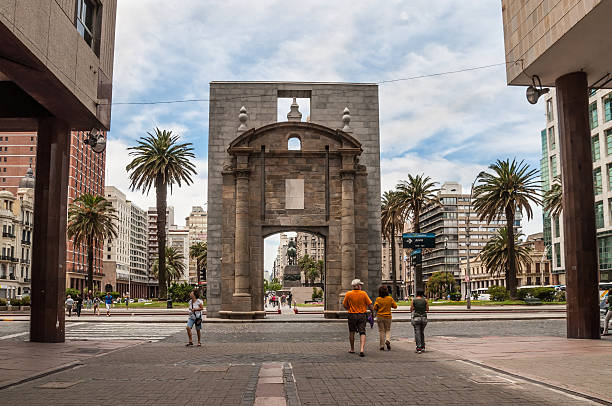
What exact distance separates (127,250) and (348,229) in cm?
15375

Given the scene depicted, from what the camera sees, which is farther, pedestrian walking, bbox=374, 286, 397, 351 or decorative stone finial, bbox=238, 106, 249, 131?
decorative stone finial, bbox=238, 106, 249, 131

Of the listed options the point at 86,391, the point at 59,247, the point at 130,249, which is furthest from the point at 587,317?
the point at 130,249

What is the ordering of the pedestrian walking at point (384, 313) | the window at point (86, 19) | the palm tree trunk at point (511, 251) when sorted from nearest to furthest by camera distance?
the pedestrian walking at point (384, 313) < the window at point (86, 19) < the palm tree trunk at point (511, 251)

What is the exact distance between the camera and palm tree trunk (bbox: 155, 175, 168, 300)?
168 ft

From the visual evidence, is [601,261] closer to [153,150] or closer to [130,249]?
[153,150]

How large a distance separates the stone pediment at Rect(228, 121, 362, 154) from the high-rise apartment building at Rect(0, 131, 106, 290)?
67.8 metres

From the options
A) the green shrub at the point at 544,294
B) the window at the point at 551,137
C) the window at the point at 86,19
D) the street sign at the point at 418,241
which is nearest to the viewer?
the window at the point at 86,19

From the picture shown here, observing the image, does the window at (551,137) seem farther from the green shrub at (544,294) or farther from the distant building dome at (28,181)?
the distant building dome at (28,181)

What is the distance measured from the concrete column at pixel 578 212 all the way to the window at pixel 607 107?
45.3 m

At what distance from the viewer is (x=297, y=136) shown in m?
34.4

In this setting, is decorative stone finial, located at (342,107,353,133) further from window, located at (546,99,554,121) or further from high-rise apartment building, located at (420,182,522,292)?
high-rise apartment building, located at (420,182,522,292)

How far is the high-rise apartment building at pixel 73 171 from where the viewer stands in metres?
Result: 108

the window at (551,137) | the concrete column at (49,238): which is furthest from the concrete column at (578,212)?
the window at (551,137)

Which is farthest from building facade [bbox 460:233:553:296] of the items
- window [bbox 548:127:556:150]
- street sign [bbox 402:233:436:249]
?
street sign [bbox 402:233:436:249]
